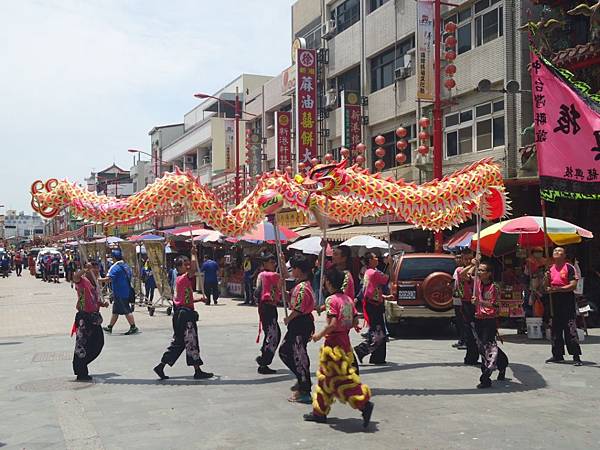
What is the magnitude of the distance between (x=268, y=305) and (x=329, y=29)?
860 inches

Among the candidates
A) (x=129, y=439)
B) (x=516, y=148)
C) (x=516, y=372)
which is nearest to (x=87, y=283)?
(x=129, y=439)

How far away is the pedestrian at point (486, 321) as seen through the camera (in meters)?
8.88

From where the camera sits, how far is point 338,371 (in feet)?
22.7

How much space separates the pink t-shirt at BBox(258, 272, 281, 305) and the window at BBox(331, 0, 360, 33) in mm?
20420

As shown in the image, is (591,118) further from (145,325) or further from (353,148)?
(353,148)

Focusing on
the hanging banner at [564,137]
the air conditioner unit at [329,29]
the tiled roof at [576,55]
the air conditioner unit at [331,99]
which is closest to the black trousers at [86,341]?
the hanging banner at [564,137]

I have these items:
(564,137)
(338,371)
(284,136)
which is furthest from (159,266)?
(338,371)

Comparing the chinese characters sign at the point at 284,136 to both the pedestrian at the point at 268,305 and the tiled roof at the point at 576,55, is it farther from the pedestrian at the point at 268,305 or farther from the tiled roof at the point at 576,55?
the pedestrian at the point at 268,305

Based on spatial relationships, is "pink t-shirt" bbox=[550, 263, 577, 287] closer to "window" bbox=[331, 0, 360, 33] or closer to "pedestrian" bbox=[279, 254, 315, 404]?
"pedestrian" bbox=[279, 254, 315, 404]

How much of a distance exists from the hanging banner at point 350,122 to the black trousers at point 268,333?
1718 cm

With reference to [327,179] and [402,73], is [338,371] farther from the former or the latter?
[402,73]

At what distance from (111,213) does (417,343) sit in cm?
634

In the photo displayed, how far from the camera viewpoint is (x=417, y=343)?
1315 centimetres

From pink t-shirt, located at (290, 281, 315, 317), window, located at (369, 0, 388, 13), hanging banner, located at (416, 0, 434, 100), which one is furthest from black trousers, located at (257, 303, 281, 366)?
window, located at (369, 0, 388, 13)
